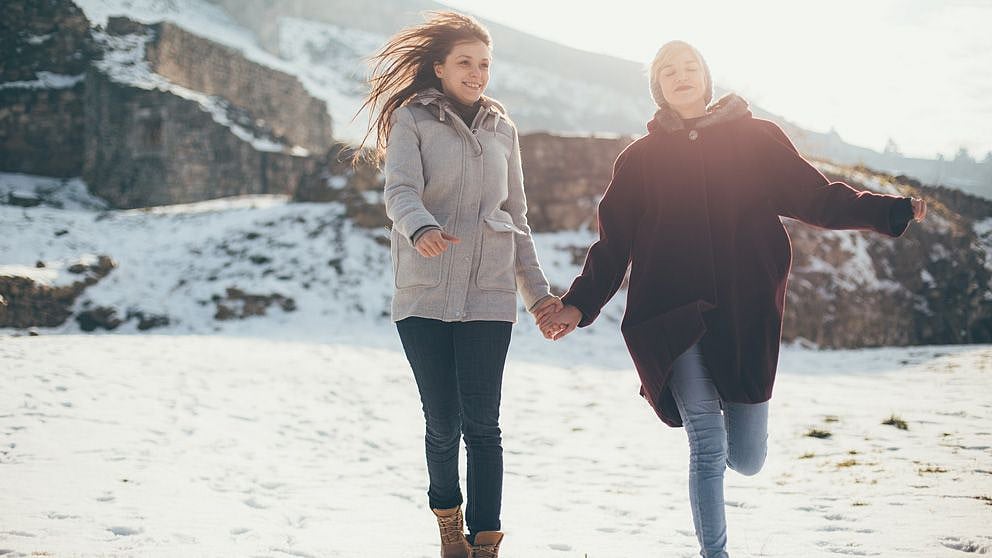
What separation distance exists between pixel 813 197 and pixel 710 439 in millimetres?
986

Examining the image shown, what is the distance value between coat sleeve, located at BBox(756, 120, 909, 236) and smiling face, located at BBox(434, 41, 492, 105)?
1117mm

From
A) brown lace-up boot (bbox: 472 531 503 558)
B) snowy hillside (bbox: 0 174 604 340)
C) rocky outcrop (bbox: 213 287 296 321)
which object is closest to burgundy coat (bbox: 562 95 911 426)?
brown lace-up boot (bbox: 472 531 503 558)

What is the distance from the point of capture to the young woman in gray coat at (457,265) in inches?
97.6

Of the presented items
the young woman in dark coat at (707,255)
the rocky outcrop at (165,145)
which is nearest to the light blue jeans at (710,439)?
the young woman in dark coat at (707,255)

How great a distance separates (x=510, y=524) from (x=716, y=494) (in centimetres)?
144

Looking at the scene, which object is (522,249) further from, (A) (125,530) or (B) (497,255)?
(A) (125,530)

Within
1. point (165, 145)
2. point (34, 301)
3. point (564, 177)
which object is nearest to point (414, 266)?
point (34, 301)

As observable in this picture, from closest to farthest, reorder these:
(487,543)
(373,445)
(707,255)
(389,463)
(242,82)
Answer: (707,255)
(487,543)
(389,463)
(373,445)
(242,82)

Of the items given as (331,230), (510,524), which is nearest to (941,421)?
(510,524)

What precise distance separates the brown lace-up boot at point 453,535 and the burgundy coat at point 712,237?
891 millimetres

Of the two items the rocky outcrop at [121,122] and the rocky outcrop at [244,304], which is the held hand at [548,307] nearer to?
the rocky outcrop at [244,304]

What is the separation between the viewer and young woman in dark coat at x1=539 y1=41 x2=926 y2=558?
2.34 m

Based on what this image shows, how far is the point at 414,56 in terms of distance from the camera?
276 cm

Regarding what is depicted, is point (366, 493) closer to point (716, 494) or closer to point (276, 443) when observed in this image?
point (276, 443)
